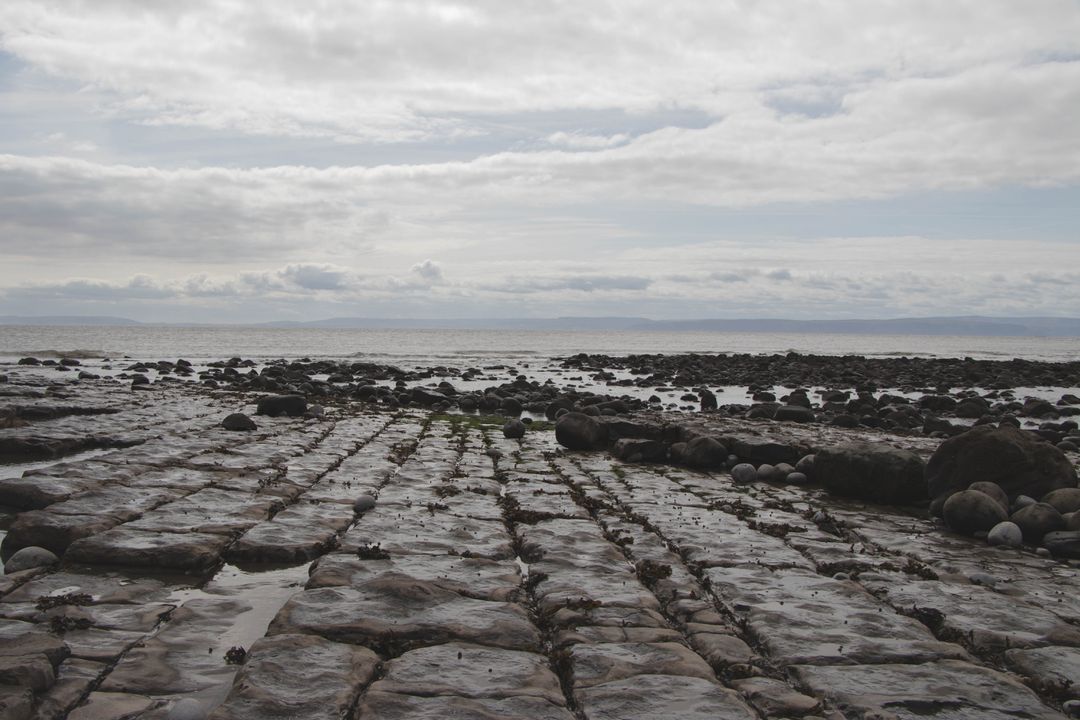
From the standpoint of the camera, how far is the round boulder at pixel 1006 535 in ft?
27.7

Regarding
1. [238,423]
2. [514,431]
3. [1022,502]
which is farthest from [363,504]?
[1022,502]

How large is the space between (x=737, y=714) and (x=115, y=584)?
14.8 feet

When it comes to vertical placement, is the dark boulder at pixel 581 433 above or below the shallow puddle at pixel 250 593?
Answer: above

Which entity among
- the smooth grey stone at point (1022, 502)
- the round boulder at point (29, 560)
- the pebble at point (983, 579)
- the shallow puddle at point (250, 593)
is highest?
the smooth grey stone at point (1022, 502)

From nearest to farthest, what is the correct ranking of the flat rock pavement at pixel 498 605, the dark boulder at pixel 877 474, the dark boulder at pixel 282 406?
the flat rock pavement at pixel 498 605, the dark boulder at pixel 877 474, the dark boulder at pixel 282 406

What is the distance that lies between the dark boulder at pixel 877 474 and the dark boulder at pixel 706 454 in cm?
207

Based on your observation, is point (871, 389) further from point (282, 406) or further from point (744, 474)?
point (282, 406)

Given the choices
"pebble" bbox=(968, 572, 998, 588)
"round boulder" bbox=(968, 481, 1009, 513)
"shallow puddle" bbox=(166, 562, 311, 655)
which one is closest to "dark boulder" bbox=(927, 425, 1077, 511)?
"round boulder" bbox=(968, 481, 1009, 513)

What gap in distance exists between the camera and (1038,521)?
342 inches

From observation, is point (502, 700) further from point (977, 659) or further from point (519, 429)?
point (519, 429)

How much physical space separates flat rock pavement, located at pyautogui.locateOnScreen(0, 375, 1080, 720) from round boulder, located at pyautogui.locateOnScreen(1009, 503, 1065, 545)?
0.70m

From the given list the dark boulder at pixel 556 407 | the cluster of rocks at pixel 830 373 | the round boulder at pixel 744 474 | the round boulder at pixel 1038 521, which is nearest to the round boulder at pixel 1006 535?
the round boulder at pixel 1038 521

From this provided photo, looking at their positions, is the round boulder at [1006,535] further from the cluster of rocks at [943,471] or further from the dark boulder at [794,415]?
the dark boulder at [794,415]

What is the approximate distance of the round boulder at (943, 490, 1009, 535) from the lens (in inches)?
353
